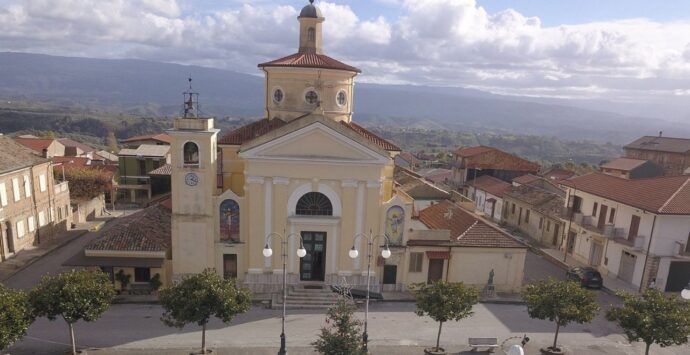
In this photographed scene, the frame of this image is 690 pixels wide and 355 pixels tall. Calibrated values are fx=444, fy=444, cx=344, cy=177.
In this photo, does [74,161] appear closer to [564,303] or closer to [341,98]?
[341,98]

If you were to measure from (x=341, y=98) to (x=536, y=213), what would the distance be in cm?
2308

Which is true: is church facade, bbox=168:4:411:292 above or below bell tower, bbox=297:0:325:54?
below

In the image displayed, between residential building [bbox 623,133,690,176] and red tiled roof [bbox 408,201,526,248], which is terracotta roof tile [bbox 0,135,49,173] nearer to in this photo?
red tiled roof [bbox 408,201,526,248]

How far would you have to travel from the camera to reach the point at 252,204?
26.0 metres

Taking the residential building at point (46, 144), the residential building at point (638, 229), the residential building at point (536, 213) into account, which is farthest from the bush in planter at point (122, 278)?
the residential building at point (46, 144)

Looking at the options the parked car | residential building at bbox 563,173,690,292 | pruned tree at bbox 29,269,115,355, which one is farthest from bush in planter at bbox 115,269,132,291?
residential building at bbox 563,173,690,292

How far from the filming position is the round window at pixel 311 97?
30.0m

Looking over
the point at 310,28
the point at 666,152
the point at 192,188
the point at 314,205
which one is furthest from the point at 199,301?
the point at 666,152

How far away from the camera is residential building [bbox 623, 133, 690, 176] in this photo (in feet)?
201

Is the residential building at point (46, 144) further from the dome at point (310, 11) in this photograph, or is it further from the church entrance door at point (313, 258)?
the church entrance door at point (313, 258)

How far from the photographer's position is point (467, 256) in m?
28.0

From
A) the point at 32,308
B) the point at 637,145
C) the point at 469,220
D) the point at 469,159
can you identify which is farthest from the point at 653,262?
the point at 637,145

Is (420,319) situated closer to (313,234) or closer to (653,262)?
(313,234)

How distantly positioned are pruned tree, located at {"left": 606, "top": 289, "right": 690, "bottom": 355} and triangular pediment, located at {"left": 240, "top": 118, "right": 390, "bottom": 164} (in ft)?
45.1
